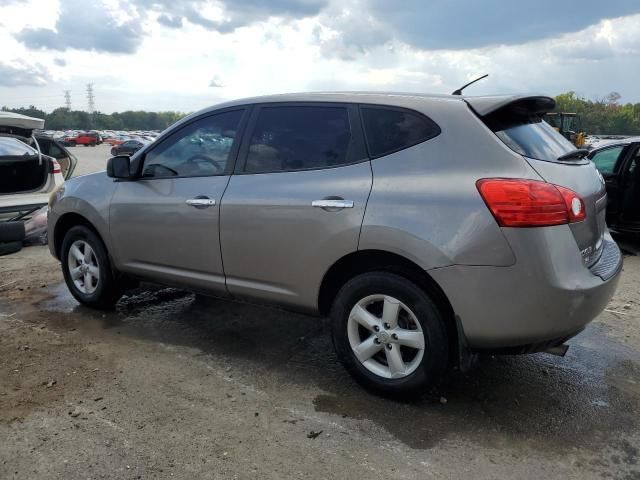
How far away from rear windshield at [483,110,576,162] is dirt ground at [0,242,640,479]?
1.46 metres

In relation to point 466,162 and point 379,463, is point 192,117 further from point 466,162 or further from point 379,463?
point 379,463

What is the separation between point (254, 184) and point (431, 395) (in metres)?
1.72

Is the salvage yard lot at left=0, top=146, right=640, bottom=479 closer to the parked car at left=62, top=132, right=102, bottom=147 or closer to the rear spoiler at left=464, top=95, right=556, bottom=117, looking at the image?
the rear spoiler at left=464, top=95, right=556, bottom=117

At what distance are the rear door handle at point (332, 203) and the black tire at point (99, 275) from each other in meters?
2.25

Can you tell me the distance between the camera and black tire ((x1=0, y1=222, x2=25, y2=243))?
674cm

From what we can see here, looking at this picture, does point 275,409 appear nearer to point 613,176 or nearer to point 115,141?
point 613,176

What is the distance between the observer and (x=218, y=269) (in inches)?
150

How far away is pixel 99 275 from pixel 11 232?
9.62 ft

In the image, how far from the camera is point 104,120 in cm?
13050

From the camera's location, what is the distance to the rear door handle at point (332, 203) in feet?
10.2

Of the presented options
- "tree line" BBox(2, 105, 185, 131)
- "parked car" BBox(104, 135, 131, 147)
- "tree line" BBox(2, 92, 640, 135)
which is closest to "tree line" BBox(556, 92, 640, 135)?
"tree line" BBox(2, 92, 640, 135)

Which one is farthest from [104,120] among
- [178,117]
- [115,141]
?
[115,141]

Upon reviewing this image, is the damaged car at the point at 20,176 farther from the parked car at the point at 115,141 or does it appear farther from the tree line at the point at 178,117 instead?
the parked car at the point at 115,141

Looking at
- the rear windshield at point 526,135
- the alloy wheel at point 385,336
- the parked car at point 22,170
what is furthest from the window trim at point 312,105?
the parked car at point 22,170
